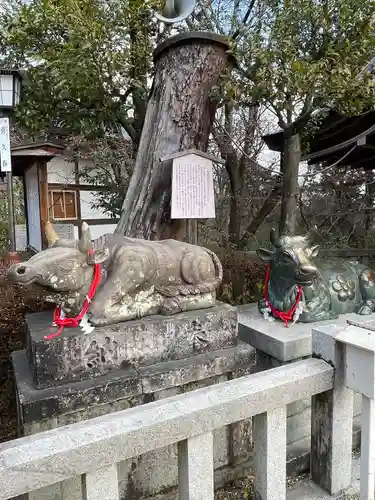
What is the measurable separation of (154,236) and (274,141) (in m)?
2.78

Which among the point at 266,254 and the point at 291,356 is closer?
the point at 291,356

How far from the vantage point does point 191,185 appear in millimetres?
3223

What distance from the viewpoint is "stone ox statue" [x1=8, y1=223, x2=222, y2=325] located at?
1744 mm

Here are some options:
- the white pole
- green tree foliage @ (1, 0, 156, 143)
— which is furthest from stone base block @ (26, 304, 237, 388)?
green tree foliage @ (1, 0, 156, 143)

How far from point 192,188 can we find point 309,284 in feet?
4.38

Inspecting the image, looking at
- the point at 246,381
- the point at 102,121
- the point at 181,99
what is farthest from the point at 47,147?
the point at 246,381

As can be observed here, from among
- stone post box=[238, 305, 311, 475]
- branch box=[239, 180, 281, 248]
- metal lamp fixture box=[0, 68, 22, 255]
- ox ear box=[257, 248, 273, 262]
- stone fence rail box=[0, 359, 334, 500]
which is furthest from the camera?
branch box=[239, 180, 281, 248]

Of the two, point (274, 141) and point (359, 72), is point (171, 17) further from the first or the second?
point (274, 141)

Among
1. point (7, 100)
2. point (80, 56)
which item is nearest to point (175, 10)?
point (80, 56)

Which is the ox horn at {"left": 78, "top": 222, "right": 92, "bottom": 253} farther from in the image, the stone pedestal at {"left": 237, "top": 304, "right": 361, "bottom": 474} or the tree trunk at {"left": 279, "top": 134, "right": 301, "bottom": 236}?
the tree trunk at {"left": 279, "top": 134, "right": 301, "bottom": 236}

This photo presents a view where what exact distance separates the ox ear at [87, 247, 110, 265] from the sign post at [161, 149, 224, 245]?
1319 millimetres

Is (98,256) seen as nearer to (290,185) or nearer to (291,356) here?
(291,356)

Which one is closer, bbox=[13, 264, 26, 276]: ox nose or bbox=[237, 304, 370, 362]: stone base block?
bbox=[13, 264, 26, 276]: ox nose

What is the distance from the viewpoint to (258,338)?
8.77ft
